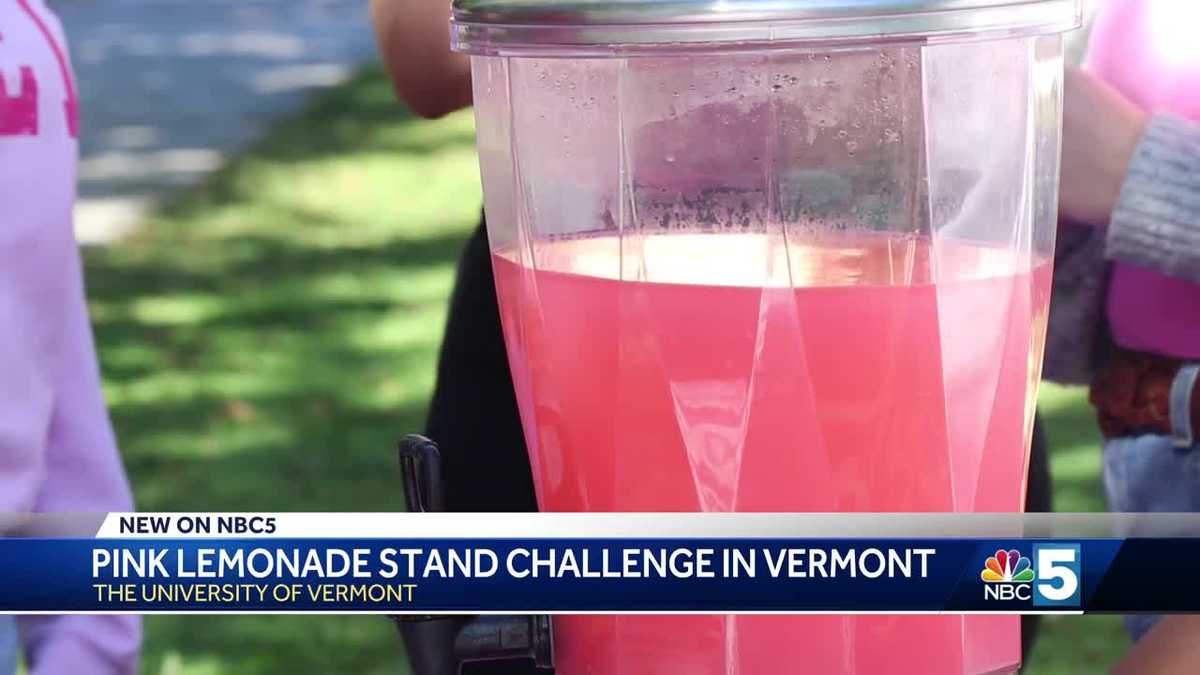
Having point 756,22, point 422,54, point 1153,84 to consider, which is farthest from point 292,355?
point 756,22

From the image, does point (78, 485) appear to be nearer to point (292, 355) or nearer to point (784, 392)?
point (784, 392)

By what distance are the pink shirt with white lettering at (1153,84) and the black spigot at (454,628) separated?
0.78 metres

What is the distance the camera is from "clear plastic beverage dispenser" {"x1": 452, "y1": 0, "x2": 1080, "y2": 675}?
1.20 meters

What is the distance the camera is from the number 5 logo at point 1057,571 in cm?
134

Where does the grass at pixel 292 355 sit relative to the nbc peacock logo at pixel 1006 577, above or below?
below

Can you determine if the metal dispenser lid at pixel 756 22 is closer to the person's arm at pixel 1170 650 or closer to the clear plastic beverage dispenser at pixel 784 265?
the clear plastic beverage dispenser at pixel 784 265

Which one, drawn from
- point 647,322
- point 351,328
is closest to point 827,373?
point 647,322

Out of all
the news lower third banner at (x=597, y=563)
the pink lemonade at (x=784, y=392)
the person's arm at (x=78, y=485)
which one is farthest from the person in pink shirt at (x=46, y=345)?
the pink lemonade at (x=784, y=392)

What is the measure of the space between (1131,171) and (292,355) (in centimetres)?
426

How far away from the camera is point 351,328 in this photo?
19.3 ft

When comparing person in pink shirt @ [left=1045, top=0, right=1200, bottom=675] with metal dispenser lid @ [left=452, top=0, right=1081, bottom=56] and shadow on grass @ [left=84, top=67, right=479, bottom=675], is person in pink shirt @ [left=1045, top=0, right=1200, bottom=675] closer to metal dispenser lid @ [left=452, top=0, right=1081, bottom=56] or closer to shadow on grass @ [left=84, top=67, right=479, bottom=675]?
metal dispenser lid @ [left=452, top=0, right=1081, bottom=56]

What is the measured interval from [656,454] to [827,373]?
0.13m

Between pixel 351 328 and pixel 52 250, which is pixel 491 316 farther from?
pixel 351 328

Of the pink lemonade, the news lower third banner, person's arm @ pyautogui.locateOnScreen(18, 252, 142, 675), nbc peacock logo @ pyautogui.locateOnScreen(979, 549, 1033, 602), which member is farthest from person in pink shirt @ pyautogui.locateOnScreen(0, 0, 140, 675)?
nbc peacock logo @ pyautogui.locateOnScreen(979, 549, 1033, 602)
